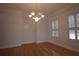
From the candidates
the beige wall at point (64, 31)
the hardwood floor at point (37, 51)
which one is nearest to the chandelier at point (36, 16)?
the beige wall at point (64, 31)

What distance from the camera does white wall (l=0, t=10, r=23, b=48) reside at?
2.45 m

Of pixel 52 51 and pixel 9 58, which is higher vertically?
pixel 52 51

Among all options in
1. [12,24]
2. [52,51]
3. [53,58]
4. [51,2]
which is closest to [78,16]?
[51,2]

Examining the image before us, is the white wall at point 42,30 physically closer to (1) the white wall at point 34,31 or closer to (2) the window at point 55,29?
(1) the white wall at point 34,31

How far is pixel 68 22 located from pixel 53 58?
3.22 feet

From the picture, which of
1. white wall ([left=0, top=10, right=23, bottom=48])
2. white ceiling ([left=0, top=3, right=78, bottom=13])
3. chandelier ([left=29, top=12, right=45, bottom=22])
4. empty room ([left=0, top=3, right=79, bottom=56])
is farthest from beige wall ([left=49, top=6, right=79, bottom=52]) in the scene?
white wall ([left=0, top=10, right=23, bottom=48])

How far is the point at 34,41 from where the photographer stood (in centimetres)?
246

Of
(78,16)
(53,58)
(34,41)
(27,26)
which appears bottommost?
(53,58)

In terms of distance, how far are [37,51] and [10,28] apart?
Result: 88 centimetres

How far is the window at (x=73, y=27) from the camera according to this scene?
2398mm

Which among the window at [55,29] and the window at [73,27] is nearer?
the window at [73,27]

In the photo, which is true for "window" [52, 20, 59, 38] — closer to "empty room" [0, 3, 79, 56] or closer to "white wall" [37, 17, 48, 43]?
"empty room" [0, 3, 79, 56]

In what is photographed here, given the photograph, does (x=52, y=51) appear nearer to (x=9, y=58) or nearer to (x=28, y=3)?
(x=9, y=58)

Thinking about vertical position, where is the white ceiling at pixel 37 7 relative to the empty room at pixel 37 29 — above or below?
above
